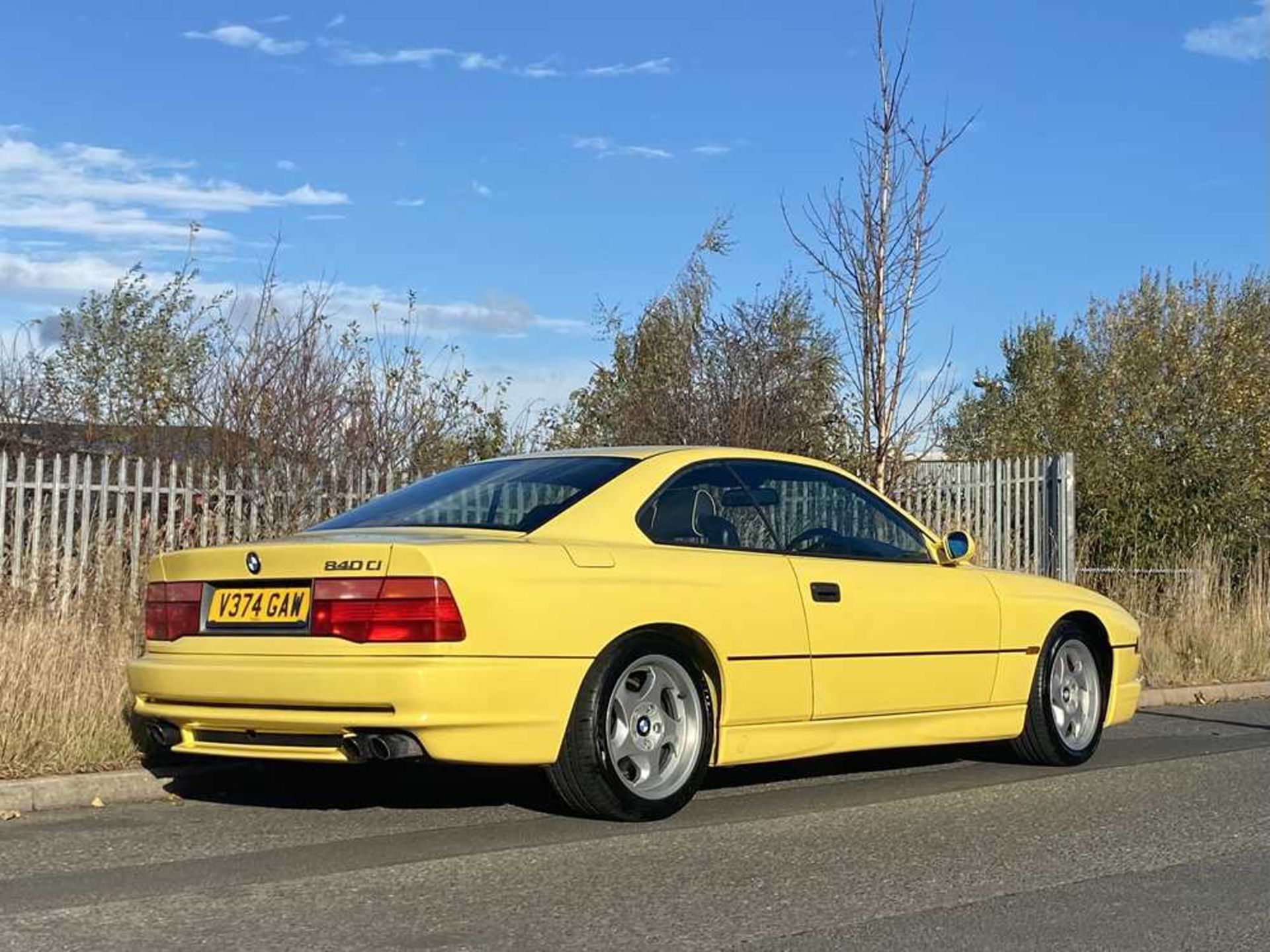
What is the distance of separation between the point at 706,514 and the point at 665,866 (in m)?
1.86

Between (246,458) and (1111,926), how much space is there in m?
9.52

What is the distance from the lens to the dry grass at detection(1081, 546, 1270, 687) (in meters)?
13.3

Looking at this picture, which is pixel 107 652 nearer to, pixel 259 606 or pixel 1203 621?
pixel 259 606

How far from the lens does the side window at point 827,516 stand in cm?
740

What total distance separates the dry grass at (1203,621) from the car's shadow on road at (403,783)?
17.9ft

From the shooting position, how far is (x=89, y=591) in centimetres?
1119

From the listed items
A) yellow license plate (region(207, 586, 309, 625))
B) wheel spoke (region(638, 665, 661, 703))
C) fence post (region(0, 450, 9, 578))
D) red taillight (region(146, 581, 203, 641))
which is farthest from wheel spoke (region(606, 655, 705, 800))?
fence post (region(0, 450, 9, 578))

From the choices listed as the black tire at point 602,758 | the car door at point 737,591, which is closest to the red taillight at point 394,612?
the black tire at point 602,758

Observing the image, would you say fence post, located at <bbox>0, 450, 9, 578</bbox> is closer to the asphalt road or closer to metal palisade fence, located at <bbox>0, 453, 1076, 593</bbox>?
metal palisade fence, located at <bbox>0, 453, 1076, 593</bbox>

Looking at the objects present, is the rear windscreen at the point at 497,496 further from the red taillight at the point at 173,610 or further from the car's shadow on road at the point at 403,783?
the car's shadow on road at the point at 403,783

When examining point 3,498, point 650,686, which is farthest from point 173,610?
point 3,498

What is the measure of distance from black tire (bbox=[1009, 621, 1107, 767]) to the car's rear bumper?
3.04 meters

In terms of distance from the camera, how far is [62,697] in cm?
775

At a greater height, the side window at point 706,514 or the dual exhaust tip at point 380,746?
the side window at point 706,514
